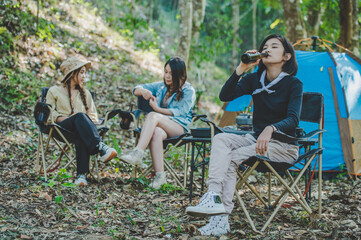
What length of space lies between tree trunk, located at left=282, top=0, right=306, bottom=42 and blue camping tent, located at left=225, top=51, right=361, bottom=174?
1.79 metres

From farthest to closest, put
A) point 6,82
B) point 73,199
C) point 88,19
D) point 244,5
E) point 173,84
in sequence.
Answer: point 244,5 → point 88,19 → point 6,82 → point 173,84 → point 73,199

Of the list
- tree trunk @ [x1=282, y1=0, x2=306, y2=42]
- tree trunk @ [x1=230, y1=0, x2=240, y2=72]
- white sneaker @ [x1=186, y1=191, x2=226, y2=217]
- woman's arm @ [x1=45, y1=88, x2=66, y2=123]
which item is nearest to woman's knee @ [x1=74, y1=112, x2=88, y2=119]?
woman's arm @ [x1=45, y1=88, x2=66, y2=123]

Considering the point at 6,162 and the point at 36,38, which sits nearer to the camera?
the point at 6,162

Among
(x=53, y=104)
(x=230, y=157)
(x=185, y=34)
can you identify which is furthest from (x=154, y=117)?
(x=185, y=34)

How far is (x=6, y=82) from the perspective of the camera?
5281 mm

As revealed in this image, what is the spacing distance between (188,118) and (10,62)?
3.45 metres

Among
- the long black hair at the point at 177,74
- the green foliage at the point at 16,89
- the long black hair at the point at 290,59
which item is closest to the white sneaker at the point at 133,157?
the long black hair at the point at 177,74

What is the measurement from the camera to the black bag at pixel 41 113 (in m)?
3.35

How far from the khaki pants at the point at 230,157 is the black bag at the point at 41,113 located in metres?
1.73

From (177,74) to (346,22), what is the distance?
406 cm

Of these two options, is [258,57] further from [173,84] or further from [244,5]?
[244,5]

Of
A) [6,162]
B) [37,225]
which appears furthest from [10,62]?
[37,225]

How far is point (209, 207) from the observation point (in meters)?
2.18

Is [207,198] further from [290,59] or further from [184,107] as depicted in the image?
[184,107]
